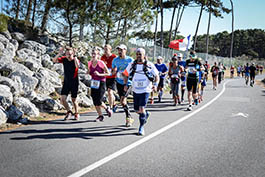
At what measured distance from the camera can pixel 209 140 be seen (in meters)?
6.41

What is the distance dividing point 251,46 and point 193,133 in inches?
4063

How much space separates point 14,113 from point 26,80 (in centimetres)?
224

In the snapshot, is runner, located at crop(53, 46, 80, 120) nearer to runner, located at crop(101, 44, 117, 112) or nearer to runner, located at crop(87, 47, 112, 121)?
runner, located at crop(87, 47, 112, 121)

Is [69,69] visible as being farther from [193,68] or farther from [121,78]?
[193,68]

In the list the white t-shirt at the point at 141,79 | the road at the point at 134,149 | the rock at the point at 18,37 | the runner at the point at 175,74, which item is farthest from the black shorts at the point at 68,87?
the rock at the point at 18,37

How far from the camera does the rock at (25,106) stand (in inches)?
321

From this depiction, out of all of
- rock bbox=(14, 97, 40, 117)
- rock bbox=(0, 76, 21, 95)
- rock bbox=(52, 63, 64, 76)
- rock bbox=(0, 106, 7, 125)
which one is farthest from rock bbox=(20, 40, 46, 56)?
rock bbox=(0, 106, 7, 125)

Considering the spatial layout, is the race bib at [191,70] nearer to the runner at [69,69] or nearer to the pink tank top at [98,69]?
the pink tank top at [98,69]

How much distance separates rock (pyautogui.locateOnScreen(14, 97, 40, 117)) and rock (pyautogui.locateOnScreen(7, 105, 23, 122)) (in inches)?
20.1

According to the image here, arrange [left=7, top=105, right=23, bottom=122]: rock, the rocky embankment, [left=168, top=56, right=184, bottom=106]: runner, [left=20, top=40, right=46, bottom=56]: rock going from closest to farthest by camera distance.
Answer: [left=7, top=105, right=23, bottom=122]: rock, the rocky embankment, [left=168, top=56, right=184, bottom=106]: runner, [left=20, top=40, right=46, bottom=56]: rock

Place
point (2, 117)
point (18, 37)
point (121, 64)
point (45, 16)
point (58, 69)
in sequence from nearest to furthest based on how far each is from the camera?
1. point (2, 117)
2. point (121, 64)
3. point (58, 69)
4. point (45, 16)
5. point (18, 37)

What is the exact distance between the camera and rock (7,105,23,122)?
7457 mm

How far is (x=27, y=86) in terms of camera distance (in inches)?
371

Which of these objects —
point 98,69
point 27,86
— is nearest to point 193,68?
point 98,69
